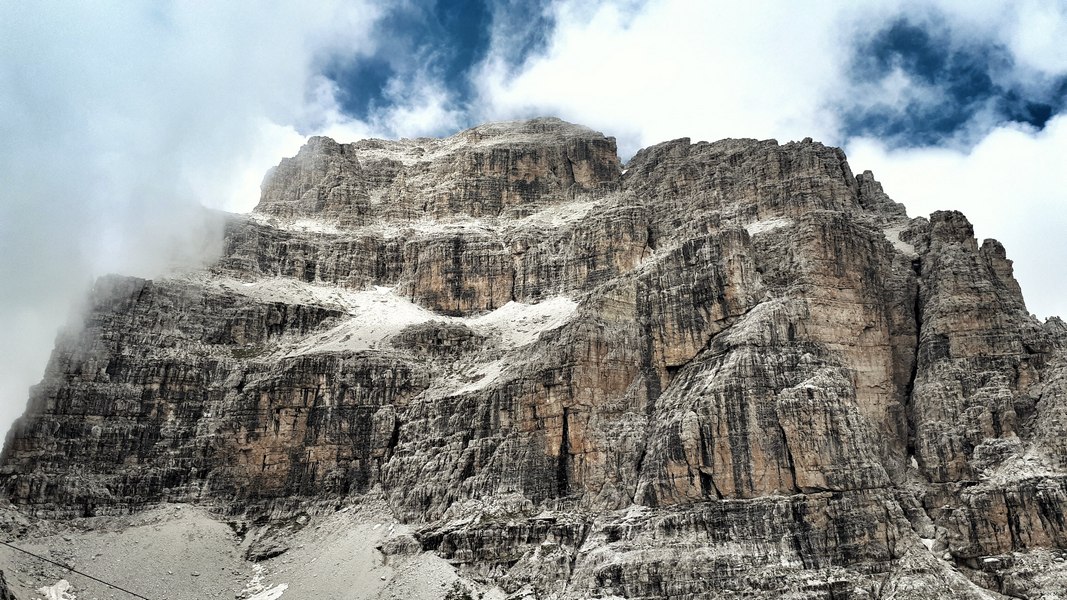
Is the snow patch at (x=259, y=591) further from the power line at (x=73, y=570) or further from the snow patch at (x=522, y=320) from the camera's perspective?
the snow patch at (x=522, y=320)

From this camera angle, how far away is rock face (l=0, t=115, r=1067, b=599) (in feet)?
275

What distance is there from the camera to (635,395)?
10012cm

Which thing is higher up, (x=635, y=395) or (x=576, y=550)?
(x=635, y=395)

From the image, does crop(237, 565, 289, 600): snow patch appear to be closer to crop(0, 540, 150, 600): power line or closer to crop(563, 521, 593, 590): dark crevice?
crop(0, 540, 150, 600): power line

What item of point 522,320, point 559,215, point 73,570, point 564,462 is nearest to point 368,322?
point 522,320

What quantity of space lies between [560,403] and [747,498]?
24.1 m

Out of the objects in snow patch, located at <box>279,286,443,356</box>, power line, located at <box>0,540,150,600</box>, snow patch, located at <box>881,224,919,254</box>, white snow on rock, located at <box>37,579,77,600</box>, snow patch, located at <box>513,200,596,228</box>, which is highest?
snow patch, located at <box>513,200,596,228</box>

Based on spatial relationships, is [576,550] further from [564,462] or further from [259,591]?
[259,591]

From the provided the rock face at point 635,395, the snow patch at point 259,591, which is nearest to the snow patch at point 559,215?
the rock face at point 635,395

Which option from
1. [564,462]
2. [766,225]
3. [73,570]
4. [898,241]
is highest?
[766,225]

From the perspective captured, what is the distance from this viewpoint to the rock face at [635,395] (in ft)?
275

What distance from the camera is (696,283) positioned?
104125 millimetres

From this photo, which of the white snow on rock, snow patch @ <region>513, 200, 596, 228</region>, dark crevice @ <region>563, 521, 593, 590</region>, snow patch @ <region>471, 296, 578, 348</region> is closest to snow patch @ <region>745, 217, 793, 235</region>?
snow patch @ <region>471, 296, 578, 348</region>

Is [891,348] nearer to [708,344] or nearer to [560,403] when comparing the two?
[708,344]
